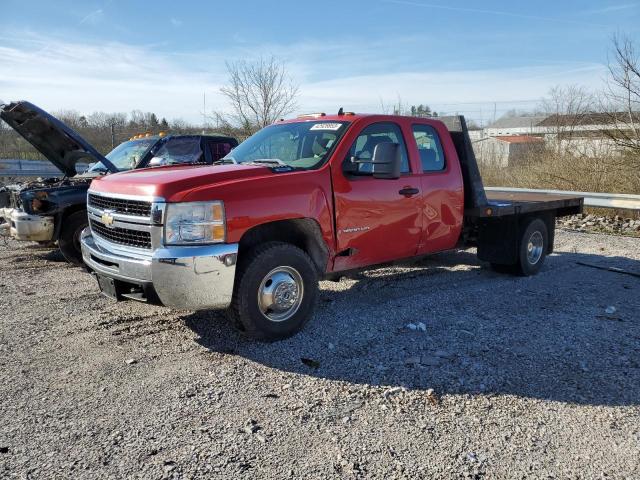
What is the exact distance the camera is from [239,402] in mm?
3449

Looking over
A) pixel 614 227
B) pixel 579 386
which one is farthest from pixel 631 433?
pixel 614 227

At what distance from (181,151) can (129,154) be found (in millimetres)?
936

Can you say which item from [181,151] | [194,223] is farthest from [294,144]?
[181,151]

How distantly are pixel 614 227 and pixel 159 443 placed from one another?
10721 mm

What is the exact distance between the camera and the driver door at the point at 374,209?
15.8ft

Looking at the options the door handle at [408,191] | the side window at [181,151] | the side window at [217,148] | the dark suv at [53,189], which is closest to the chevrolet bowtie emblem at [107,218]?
the dark suv at [53,189]

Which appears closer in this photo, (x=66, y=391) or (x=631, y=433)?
(x=631, y=433)

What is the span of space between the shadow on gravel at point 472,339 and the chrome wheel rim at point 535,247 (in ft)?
1.52

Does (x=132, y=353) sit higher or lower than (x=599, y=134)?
lower

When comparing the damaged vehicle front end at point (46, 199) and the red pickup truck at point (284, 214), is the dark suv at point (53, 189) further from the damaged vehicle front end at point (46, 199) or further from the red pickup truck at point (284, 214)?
the red pickup truck at point (284, 214)

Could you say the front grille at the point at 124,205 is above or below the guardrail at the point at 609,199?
above

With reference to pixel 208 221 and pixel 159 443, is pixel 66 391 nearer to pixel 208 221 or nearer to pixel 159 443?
pixel 159 443

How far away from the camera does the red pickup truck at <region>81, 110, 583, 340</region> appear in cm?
391

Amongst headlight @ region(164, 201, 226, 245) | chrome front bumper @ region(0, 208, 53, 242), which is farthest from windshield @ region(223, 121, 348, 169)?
chrome front bumper @ region(0, 208, 53, 242)
